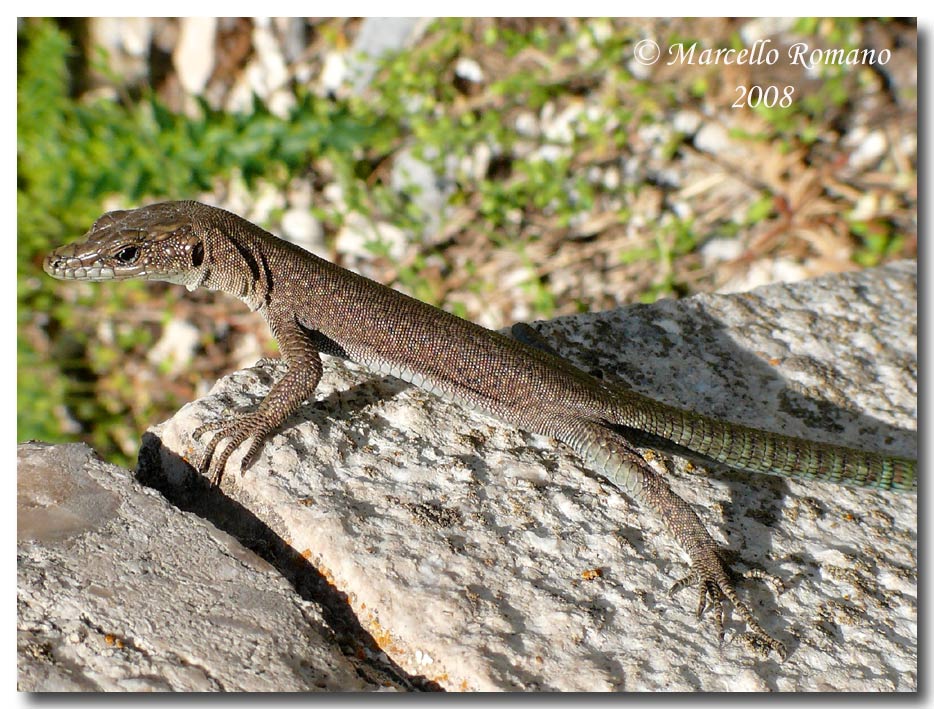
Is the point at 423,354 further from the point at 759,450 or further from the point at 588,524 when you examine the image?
the point at 759,450

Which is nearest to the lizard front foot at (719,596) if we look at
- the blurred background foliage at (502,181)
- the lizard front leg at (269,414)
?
the lizard front leg at (269,414)

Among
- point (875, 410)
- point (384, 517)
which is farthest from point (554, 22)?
point (384, 517)

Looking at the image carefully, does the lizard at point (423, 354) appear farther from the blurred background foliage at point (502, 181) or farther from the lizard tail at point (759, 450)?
the blurred background foliage at point (502, 181)

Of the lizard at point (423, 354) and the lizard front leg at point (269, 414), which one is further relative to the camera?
the lizard at point (423, 354)

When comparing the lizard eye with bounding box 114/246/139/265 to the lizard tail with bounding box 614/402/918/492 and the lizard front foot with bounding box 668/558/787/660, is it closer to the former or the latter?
the lizard tail with bounding box 614/402/918/492

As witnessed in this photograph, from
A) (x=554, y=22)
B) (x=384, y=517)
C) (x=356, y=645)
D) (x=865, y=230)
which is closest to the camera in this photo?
(x=356, y=645)

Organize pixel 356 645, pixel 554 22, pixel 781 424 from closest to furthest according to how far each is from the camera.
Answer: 1. pixel 356 645
2. pixel 781 424
3. pixel 554 22

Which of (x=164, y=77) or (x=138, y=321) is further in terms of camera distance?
(x=164, y=77)

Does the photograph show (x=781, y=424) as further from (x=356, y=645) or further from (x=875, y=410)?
(x=356, y=645)

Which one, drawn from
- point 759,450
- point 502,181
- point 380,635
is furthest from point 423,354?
point 502,181
